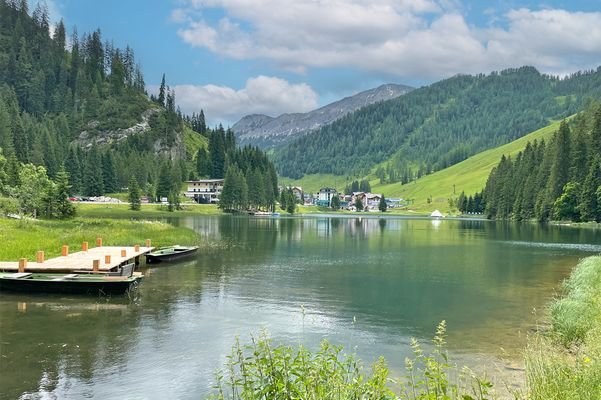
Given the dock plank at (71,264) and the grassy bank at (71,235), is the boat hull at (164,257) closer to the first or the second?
the dock plank at (71,264)

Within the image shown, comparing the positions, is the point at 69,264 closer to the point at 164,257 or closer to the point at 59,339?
the point at 164,257

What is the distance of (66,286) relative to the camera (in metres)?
37.2

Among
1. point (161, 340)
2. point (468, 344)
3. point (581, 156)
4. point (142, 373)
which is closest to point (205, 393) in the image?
point (142, 373)

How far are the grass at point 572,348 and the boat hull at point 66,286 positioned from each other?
90.0ft

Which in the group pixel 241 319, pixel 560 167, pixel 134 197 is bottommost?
pixel 241 319

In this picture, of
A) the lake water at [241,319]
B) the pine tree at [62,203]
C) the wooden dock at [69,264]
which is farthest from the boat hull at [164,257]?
the pine tree at [62,203]

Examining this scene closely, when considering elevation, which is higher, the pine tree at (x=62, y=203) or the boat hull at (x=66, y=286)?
the pine tree at (x=62, y=203)

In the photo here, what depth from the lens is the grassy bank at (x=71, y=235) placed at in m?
52.2

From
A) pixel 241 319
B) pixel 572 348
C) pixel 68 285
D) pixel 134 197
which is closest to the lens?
pixel 572 348

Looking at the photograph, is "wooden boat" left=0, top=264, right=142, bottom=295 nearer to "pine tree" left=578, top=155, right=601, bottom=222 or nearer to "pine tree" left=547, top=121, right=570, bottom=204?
"pine tree" left=578, top=155, right=601, bottom=222

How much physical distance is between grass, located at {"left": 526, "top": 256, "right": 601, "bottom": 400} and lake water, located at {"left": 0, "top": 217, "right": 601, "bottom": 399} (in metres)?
2.27

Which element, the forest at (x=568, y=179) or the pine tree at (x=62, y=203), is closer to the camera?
the pine tree at (x=62, y=203)

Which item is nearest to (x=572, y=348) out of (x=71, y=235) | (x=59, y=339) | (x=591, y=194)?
(x=59, y=339)

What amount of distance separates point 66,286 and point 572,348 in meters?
32.2
